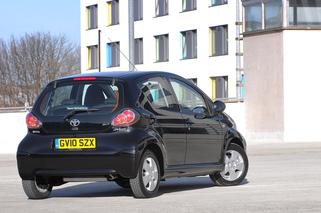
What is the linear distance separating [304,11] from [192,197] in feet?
78.8

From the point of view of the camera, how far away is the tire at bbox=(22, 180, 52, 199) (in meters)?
11.8

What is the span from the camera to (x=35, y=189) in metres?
11.9

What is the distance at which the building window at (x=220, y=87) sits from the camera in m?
51.6

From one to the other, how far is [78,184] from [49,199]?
10.0 ft

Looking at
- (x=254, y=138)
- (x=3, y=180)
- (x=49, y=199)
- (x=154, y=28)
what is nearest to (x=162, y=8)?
(x=154, y=28)

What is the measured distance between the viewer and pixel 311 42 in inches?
1340

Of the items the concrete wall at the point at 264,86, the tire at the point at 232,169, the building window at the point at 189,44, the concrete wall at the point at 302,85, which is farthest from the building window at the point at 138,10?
the tire at the point at 232,169

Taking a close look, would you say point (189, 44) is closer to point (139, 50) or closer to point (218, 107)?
point (139, 50)

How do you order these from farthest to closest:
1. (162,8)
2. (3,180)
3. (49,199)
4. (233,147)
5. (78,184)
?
(162,8) < (3,180) < (78,184) < (233,147) < (49,199)

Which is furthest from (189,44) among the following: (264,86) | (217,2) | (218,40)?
(264,86)

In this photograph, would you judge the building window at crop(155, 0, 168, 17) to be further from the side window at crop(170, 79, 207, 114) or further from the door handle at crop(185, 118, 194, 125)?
the door handle at crop(185, 118, 194, 125)

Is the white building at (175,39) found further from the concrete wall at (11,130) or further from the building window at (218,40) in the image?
the concrete wall at (11,130)

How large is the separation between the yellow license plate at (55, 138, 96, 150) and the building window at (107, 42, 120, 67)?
160 ft

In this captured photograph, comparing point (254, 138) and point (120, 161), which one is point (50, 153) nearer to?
point (120, 161)
